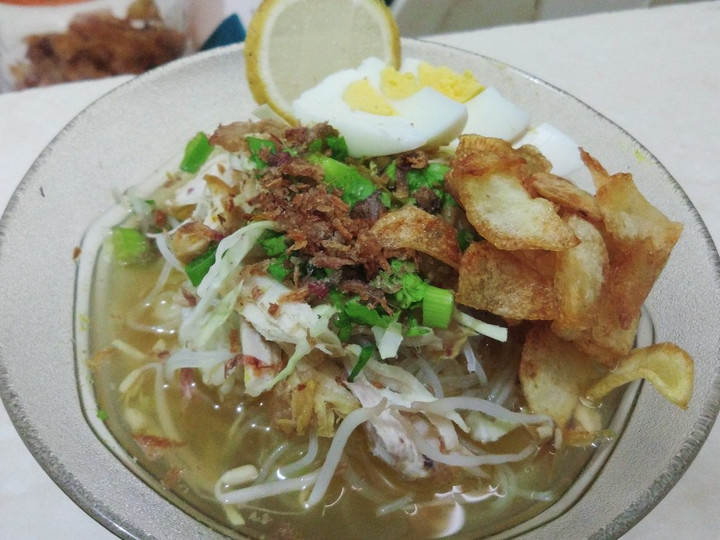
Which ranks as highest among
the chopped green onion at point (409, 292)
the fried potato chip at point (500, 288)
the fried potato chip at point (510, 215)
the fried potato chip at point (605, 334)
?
the fried potato chip at point (510, 215)

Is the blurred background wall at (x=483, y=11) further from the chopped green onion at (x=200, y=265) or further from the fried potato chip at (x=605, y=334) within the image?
the fried potato chip at (x=605, y=334)

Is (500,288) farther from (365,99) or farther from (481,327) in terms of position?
(365,99)

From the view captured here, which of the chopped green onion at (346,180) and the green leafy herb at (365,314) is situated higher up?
the chopped green onion at (346,180)

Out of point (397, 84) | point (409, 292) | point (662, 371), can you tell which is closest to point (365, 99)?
point (397, 84)

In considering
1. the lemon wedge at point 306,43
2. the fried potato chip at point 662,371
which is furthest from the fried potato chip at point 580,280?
the lemon wedge at point 306,43

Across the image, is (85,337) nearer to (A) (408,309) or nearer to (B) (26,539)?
(B) (26,539)

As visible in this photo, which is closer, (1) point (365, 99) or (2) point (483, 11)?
(1) point (365, 99)

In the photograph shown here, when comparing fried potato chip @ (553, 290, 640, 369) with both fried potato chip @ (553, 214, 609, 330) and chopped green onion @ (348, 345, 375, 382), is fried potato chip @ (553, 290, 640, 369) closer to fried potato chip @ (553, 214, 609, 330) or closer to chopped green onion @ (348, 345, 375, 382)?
fried potato chip @ (553, 214, 609, 330)
